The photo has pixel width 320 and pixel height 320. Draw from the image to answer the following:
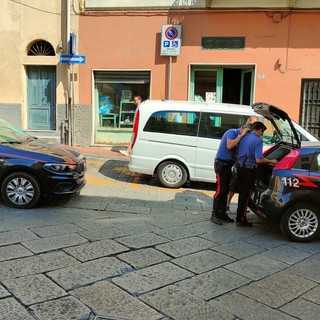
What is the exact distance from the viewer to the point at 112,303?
138 inches

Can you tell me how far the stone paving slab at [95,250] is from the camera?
15.0 ft

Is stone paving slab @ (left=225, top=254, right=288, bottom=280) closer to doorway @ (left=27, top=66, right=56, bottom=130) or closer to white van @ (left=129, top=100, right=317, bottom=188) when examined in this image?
white van @ (left=129, top=100, right=317, bottom=188)

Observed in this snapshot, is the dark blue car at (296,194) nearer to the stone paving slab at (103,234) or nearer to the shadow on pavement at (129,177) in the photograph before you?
the stone paving slab at (103,234)

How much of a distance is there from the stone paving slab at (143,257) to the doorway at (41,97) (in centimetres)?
966

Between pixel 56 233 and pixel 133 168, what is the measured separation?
12.0 feet

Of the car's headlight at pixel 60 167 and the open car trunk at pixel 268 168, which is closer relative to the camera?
the open car trunk at pixel 268 168

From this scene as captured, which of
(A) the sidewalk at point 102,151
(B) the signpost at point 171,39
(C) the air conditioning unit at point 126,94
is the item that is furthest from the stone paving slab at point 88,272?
(C) the air conditioning unit at point 126,94

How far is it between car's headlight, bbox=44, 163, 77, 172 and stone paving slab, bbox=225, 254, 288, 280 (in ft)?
10.9

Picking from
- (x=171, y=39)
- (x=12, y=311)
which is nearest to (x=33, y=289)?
(x=12, y=311)

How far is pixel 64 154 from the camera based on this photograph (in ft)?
22.9

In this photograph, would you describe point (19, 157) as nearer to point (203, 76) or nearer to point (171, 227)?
point (171, 227)

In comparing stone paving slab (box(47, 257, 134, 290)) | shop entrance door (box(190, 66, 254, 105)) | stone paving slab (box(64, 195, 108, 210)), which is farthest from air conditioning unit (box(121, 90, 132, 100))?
stone paving slab (box(47, 257, 134, 290))

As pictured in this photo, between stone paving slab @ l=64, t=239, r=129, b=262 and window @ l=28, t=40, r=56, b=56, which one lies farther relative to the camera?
window @ l=28, t=40, r=56, b=56

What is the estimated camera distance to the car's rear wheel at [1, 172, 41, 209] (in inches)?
255
